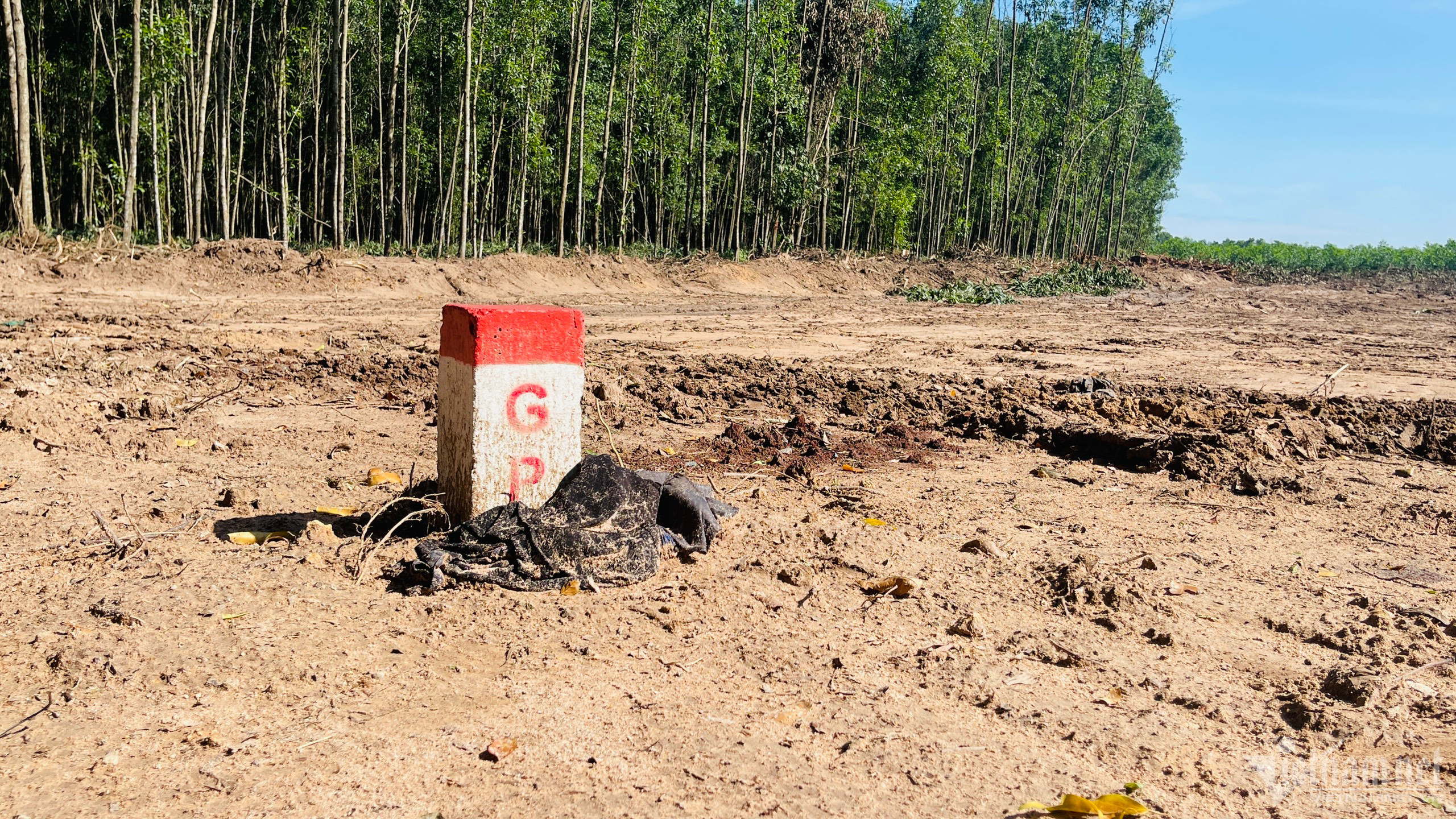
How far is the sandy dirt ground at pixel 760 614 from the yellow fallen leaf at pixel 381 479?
8 cm

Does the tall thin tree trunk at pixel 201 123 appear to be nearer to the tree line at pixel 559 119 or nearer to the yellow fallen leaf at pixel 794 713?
the tree line at pixel 559 119

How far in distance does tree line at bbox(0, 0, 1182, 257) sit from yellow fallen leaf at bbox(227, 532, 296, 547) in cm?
1516

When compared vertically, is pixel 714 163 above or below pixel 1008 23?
below

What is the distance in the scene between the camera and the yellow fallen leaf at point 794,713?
10.6 ft

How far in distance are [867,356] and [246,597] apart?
30.0ft

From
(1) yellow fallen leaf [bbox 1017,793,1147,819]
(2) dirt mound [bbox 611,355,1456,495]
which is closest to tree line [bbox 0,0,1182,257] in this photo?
(2) dirt mound [bbox 611,355,1456,495]

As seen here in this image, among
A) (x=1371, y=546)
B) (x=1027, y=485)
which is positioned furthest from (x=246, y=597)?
(x=1371, y=546)

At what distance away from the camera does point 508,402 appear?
434 cm

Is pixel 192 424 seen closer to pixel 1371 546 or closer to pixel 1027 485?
pixel 1027 485

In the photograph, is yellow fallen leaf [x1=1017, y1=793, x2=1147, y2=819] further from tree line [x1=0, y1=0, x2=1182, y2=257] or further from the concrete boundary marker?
tree line [x1=0, y1=0, x2=1182, y2=257]

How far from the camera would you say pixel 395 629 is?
3.74 meters

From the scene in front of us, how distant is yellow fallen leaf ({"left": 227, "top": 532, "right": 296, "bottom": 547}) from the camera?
4.46m

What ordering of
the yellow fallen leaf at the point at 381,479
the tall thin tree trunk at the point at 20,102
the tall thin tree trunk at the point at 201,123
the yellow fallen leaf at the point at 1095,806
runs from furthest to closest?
the tall thin tree trunk at the point at 201,123
the tall thin tree trunk at the point at 20,102
the yellow fallen leaf at the point at 381,479
the yellow fallen leaf at the point at 1095,806

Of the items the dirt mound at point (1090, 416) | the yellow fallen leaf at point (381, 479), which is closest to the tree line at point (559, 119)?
the dirt mound at point (1090, 416)
